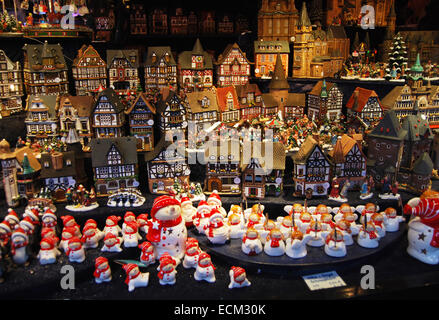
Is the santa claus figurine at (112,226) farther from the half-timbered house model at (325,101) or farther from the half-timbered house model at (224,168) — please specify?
the half-timbered house model at (325,101)

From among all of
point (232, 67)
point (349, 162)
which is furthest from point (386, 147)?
point (232, 67)

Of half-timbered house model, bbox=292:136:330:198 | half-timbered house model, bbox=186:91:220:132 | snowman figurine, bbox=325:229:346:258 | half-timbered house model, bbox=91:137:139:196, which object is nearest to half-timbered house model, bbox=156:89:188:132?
half-timbered house model, bbox=186:91:220:132

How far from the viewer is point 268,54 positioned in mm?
12555

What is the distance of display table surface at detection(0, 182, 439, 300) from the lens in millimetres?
6539

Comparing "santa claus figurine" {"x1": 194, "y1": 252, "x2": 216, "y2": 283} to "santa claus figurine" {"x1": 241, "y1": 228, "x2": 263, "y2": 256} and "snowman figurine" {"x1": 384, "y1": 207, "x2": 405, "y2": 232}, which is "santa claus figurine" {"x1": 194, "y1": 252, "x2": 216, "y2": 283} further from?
"snowman figurine" {"x1": 384, "y1": 207, "x2": 405, "y2": 232}

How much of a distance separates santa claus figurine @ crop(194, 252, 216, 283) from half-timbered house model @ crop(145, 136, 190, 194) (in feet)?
8.55

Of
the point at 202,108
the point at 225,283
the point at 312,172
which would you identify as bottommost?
the point at 225,283

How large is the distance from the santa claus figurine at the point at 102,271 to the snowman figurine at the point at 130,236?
74 centimetres

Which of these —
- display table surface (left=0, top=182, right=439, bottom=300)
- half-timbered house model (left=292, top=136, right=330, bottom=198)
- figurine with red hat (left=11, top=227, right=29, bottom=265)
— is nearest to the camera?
display table surface (left=0, top=182, right=439, bottom=300)

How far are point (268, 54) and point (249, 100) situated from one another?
73.2 inches

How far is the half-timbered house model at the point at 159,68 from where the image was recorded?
11.4m

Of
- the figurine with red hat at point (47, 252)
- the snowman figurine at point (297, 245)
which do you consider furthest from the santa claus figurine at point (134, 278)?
the snowman figurine at point (297, 245)

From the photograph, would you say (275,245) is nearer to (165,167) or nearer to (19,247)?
(165,167)
